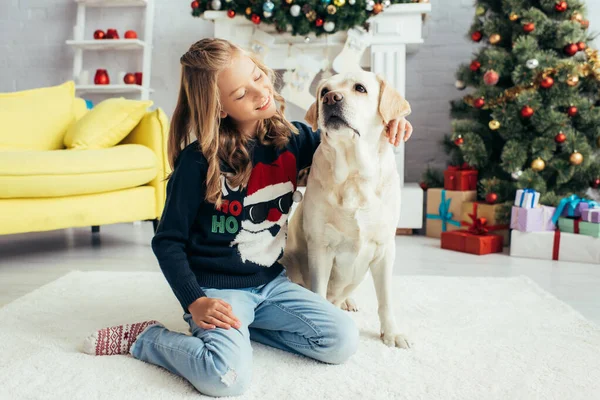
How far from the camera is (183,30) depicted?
13.8 ft

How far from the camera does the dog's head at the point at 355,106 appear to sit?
4.52 ft

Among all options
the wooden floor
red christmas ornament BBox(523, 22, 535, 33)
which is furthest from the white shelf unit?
red christmas ornament BBox(523, 22, 535, 33)

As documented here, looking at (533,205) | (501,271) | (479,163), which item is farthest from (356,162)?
(479,163)

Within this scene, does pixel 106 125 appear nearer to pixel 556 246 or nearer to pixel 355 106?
pixel 355 106

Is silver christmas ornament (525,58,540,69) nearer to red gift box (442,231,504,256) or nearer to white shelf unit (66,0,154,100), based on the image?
red gift box (442,231,504,256)

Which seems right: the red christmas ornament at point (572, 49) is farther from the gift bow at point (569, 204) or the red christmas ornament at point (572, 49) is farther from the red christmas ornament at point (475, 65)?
the gift bow at point (569, 204)

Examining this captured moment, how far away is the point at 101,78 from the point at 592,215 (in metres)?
3.32

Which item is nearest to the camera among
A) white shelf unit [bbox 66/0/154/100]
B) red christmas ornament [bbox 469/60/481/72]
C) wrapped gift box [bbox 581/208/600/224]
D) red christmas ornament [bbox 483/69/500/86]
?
wrapped gift box [bbox 581/208/600/224]

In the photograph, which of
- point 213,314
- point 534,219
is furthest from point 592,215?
point 213,314

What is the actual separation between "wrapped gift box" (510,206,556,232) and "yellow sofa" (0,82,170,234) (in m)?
1.88

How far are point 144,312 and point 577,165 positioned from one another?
7.45 feet

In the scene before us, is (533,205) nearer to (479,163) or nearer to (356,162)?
(479,163)

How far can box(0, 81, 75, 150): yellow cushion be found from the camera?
3037 mm

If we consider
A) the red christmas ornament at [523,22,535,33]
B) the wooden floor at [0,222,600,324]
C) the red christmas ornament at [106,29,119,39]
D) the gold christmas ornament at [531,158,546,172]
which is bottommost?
the wooden floor at [0,222,600,324]
